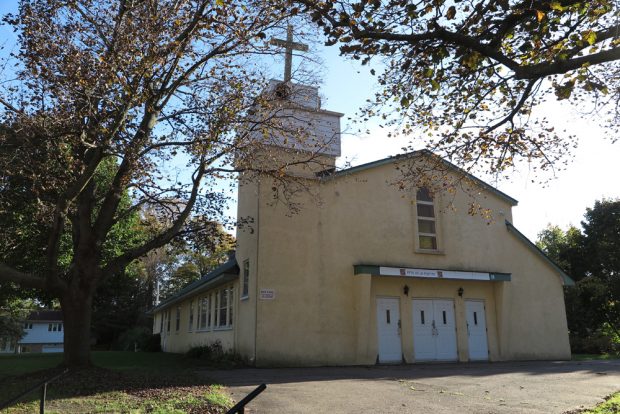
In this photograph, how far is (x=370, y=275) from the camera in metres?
17.7

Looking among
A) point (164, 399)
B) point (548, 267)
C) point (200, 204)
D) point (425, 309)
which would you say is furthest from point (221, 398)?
point (548, 267)

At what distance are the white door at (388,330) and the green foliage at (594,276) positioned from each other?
512 inches

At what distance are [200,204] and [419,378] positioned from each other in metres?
7.63

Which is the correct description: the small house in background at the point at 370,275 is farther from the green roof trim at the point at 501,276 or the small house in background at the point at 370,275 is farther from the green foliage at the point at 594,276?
the green foliage at the point at 594,276

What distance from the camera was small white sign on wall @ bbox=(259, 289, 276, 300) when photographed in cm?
1650

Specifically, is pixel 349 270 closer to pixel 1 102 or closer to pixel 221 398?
pixel 221 398

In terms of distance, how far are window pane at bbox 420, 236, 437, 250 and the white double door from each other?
1984mm

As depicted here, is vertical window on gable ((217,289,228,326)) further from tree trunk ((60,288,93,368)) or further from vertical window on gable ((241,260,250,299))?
tree trunk ((60,288,93,368))

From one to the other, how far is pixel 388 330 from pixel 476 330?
391cm

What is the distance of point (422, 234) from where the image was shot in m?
19.8

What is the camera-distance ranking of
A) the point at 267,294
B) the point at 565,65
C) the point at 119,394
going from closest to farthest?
the point at 565,65 < the point at 119,394 < the point at 267,294

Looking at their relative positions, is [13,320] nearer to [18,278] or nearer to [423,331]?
[18,278]

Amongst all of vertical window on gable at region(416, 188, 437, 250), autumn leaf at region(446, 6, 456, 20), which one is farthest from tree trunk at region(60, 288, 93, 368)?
vertical window on gable at region(416, 188, 437, 250)

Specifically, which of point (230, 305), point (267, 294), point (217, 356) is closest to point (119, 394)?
point (267, 294)
